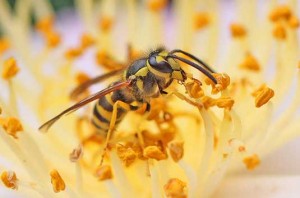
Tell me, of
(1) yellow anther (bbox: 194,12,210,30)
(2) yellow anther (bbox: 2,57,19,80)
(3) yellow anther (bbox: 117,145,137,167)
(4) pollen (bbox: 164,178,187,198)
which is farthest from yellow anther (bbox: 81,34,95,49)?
(4) pollen (bbox: 164,178,187,198)

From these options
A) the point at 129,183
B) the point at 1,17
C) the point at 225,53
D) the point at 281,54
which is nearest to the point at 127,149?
the point at 129,183

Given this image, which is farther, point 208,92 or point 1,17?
point 1,17

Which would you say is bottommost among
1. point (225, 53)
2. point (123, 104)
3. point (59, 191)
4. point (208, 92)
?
point (59, 191)

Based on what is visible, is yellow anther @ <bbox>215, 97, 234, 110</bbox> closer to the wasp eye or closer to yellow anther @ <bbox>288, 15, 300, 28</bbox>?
the wasp eye

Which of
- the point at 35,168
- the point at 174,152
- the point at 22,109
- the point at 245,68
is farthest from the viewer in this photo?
the point at 22,109

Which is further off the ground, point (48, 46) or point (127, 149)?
point (48, 46)

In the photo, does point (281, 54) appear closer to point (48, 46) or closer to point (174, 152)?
point (174, 152)

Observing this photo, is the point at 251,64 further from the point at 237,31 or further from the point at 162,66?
the point at 162,66
